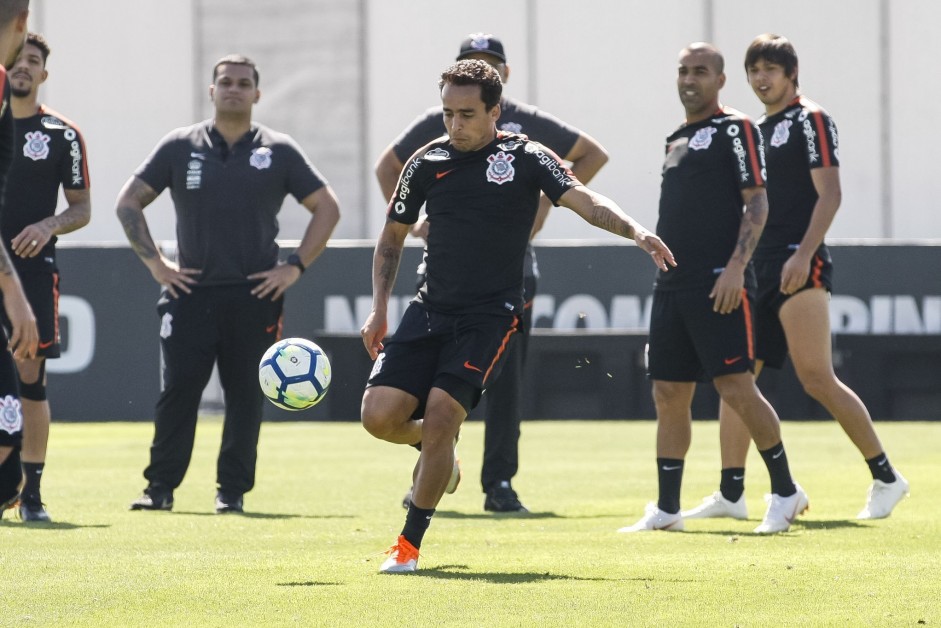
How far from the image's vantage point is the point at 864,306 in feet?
56.1

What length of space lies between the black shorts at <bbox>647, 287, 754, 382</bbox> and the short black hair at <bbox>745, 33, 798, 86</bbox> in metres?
1.29

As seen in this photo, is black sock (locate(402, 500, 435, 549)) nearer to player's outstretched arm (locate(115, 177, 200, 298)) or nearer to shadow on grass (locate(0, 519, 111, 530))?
shadow on grass (locate(0, 519, 111, 530))

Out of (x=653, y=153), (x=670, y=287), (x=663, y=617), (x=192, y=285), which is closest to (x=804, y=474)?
(x=670, y=287)

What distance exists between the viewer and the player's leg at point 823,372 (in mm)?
8336

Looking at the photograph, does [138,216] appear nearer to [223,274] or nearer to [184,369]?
[223,274]

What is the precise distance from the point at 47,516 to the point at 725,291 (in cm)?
355

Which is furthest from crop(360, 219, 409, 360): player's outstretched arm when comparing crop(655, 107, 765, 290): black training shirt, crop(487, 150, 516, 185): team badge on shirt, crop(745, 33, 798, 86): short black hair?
crop(745, 33, 798, 86): short black hair

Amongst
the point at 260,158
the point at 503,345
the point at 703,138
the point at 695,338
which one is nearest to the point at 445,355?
the point at 503,345

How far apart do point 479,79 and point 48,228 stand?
3.05 meters

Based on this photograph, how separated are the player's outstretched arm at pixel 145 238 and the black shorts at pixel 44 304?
2.25 ft

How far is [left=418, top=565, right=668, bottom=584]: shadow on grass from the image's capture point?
236 inches

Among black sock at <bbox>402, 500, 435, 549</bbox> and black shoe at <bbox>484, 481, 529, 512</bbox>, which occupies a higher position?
black sock at <bbox>402, 500, 435, 549</bbox>

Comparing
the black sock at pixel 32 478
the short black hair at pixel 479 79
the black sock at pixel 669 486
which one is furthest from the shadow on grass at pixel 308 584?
the black sock at pixel 32 478

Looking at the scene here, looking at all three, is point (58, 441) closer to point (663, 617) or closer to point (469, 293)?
point (469, 293)
